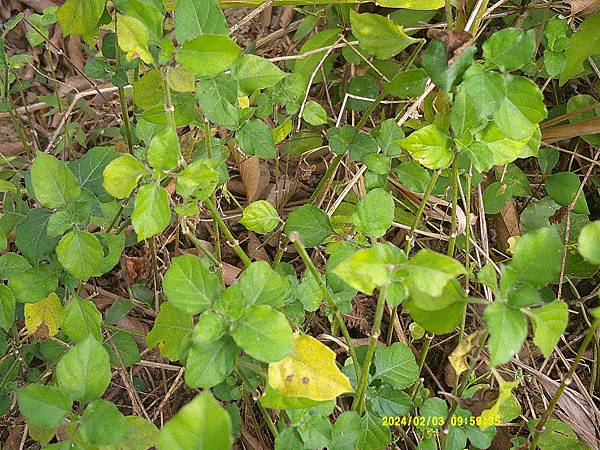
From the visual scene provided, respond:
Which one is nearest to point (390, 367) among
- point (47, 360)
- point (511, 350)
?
point (511, 350)

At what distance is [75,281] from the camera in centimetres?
111

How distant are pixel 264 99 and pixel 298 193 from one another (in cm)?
58

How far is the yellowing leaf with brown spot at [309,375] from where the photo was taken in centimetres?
84

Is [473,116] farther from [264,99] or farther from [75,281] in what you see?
[75,281]

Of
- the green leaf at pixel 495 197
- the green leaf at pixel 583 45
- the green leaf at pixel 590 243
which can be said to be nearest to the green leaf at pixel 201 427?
the green leaf at pixel 590 243

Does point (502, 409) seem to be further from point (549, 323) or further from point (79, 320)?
point (79, 320)

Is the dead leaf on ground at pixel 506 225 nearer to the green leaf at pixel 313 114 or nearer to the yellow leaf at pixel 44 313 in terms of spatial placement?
the green leaf at pixel 313 114

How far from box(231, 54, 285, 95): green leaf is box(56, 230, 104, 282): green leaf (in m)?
0.32

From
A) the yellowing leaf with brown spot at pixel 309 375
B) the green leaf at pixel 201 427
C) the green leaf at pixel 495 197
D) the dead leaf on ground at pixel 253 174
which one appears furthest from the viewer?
the dead leaf on ground at pixel 253 174

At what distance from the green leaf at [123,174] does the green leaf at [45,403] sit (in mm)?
262

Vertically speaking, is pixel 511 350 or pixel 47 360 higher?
pixel 511 350

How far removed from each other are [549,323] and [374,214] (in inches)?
11.9

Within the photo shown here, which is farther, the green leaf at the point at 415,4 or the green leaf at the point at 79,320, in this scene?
the green leaf at the point at 415,4

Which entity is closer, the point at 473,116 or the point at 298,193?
the point at 473,116
